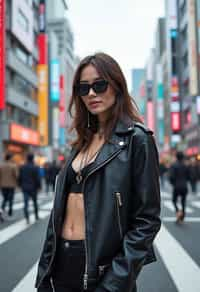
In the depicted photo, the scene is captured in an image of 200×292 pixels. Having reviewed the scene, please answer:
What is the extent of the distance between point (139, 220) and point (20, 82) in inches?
1505

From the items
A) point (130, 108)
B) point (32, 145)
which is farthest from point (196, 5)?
point (130, 108)

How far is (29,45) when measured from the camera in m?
39.4

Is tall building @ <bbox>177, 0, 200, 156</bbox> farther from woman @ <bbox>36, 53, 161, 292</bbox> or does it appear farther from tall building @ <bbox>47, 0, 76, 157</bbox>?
woman @ <bbox>36, 53, 161, 292</bbox>

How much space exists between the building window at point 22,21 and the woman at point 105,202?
34.1m

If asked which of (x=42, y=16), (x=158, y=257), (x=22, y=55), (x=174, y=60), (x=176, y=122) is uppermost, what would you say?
(x=174, y=60)

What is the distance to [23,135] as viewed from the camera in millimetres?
37469

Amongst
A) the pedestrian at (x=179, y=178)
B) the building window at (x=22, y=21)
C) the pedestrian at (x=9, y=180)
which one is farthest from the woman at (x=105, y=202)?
the building window at (x=22, y=21)

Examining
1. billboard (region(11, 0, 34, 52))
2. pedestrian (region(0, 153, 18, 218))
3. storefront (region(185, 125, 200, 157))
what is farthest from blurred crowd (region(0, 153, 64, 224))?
storefront (region(185, 125, 200, 157))

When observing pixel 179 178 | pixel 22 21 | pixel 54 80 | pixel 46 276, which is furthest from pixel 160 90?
pixel 46 276

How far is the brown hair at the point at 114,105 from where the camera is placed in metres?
1.81

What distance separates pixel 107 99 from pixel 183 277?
3.61 metres

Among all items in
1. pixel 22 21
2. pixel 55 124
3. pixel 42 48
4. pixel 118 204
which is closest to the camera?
pixel 118 204

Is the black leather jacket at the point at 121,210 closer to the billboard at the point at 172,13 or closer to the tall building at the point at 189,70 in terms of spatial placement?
the tall building at the point at 189,70

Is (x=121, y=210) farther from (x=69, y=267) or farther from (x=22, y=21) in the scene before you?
(x=22, y=21)
